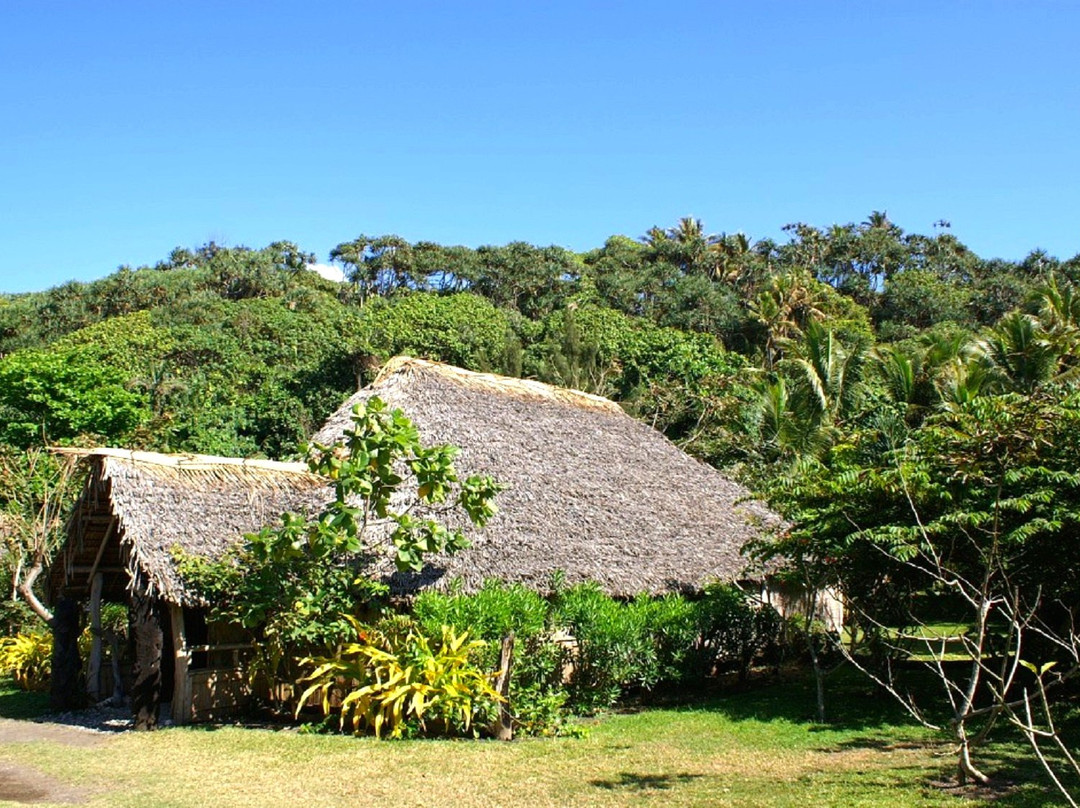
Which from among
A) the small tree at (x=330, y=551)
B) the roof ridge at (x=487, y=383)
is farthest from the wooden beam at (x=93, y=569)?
the roof ridge at (x=487, y=383)

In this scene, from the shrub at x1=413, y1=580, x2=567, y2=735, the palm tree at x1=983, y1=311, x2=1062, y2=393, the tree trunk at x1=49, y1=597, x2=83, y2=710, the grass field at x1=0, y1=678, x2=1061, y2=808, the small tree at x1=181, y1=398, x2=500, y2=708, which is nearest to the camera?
the grass field at x1=0, y1=678, x2=1061, y2=808

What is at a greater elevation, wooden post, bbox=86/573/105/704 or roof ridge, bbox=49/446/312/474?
roof ridge, bbox=49/446/312/474

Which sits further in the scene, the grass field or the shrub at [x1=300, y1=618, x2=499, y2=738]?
the shrub at [x1=300, y1=618, x2=499, y2=738]

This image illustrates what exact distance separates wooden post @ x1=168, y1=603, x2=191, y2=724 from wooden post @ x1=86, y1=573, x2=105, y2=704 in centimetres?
189

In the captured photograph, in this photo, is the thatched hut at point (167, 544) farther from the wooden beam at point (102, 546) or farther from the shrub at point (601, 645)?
the shrub at point (601, 645)

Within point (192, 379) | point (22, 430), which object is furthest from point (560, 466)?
point (192, 379)

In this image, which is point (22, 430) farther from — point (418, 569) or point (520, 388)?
point (418, 569)

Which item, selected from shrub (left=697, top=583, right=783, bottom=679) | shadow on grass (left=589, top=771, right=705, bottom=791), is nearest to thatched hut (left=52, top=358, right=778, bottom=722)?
shrub (left=697, top=583, right=783, bottom=679)

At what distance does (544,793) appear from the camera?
7812 millimetres

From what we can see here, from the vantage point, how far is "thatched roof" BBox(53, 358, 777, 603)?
37.5 feet

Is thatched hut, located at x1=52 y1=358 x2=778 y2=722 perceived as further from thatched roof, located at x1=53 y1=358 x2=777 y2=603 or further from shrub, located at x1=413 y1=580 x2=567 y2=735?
shrub, located at x1=413 y1=580 x2=567 y2=735

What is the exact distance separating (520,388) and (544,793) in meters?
10.4

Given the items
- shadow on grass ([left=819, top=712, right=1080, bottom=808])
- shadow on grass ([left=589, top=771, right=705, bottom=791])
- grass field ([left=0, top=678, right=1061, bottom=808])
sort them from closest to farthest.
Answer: shadow on grass ([left=819, top=712, right=1080, bottom=808])
grass field ([left=0, top=678, right=1061, bottom=808])
shadow on grass ([left=589, top=771, right=705, bottom=791])

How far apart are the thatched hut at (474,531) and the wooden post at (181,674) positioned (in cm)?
2
